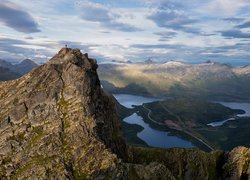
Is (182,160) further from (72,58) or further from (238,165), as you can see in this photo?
(72,58)

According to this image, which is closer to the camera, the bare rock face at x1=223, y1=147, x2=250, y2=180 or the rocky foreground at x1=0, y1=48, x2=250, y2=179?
the rocky foreground at x1=0, y1=48, x2=250, y2=179

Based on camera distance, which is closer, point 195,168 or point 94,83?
point 94,83

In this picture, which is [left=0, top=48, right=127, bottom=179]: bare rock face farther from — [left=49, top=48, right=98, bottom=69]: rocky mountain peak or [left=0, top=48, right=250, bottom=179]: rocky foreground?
[left=49, top=48, right=98, bottom=69]: rocky mountain peak

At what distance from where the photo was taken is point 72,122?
4279 inches

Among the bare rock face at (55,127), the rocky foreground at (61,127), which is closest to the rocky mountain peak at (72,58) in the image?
the rocky foreground at (61,127)

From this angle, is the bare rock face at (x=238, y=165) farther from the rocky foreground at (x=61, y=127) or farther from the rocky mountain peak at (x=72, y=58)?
the rocky mountain peak at (x=72, y=58)

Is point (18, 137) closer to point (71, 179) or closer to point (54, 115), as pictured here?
point (54, 115)

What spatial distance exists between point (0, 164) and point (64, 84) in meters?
A: 32.4

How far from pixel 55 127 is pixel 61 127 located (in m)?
1.70

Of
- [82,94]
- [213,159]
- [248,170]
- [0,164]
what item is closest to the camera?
[0,164]

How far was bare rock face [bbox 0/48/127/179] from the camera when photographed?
98.5 m

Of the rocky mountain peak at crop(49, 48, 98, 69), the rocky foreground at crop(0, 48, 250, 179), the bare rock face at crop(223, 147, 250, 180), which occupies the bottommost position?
the bare rock face at crop(223, 147, 250, 180)

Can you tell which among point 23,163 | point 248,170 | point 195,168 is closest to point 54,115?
point 23,163

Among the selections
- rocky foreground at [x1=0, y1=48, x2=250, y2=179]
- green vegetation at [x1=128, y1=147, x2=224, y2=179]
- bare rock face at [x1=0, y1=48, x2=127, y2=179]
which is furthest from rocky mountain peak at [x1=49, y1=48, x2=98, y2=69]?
green vegetation at [x1=128, y1=147, x2=224, y2=179]
